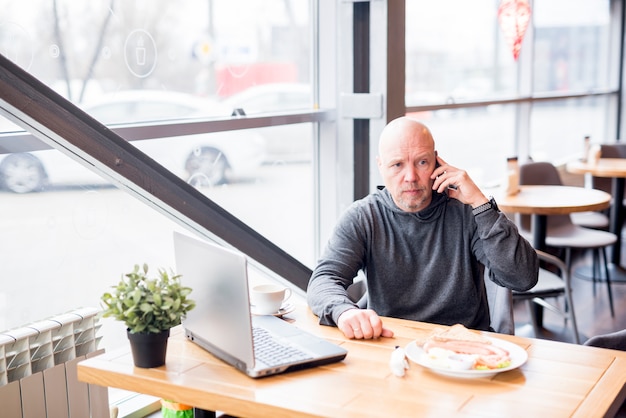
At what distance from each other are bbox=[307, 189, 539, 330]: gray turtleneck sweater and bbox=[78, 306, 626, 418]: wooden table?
1.67 feet

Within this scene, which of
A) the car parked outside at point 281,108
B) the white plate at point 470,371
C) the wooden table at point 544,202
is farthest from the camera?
the wooden table at point 544,202

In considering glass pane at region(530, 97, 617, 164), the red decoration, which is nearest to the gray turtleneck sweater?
the red decoration

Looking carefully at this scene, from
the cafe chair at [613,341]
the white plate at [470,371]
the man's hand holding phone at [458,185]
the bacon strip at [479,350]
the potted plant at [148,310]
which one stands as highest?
the man's hand holding phone at [458,185]

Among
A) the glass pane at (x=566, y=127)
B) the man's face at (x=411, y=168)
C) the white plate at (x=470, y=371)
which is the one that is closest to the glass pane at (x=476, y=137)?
the glass pane at (x=566, y=127)

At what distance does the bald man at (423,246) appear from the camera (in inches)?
99.5

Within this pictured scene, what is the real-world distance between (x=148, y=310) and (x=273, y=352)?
12.8 inches

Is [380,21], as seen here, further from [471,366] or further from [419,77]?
[471,366]

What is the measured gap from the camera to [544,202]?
432cm

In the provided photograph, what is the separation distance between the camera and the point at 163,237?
325cm

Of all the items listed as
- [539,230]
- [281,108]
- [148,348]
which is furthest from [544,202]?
[148,348]

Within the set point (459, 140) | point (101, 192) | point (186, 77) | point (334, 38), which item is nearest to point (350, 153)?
point (334, 38)

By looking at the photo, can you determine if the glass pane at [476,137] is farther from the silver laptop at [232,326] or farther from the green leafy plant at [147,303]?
the green leafy plant at [147,303]

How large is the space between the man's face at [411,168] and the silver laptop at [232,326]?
2.20 ft

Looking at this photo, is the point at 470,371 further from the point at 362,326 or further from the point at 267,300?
the point at 267,300
